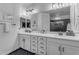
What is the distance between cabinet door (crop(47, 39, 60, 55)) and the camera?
4.54 feet

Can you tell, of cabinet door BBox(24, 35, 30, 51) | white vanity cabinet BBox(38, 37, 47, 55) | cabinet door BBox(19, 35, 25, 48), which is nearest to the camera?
white vanity cabinet BBox(38, 37, 47, 55)

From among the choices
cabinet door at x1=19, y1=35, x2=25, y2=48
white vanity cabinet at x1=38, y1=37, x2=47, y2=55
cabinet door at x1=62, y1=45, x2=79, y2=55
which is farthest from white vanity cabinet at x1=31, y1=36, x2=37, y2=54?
cabinet door at x1=62, y1=45, x2=79, y2=55

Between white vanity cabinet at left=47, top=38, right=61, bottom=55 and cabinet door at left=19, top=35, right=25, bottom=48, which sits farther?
cabinet door at left=19, top=35, right=25, bottom=48

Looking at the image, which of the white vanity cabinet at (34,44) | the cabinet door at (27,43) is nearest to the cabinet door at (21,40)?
the cabinet door at (27,43)

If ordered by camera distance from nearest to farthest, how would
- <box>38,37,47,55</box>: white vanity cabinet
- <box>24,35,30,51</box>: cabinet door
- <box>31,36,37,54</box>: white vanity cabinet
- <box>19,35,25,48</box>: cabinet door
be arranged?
<box>38,37,47,55</box>: white vanity cabinet → <box>31,36,37,54</box>: white vanity cabinet → <box>24,35,30,51</box>: cabinet door → <box>19,35,25,48</box>: cabinet door

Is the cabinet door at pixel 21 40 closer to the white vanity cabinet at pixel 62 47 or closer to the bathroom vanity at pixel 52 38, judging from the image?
the bathroom vanity at pixel 52 38

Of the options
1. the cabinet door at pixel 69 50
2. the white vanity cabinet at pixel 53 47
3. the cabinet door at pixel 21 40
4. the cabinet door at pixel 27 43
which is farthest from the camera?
the cabinet door at pixel 21 40

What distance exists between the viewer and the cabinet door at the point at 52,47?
1.38m

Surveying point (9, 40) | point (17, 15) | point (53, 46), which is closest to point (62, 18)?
point (53, 46)

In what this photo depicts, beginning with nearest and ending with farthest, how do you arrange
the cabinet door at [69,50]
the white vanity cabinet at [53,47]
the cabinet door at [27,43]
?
the cabinet door at [69,50]
the white vanity cabinet at [53,47]
the cabinet door at [27,43]

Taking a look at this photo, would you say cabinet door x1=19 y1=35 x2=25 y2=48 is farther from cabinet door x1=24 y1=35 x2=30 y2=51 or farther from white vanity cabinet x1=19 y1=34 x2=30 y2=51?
cabinet door x1=24 y1=35 x2=30 y2=51

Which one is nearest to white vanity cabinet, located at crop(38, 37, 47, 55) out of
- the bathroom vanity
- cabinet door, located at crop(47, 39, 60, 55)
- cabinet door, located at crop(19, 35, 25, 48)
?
the bathroom vanity

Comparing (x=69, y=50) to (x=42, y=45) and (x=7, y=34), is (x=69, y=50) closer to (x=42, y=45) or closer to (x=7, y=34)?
(x=42, y=45)

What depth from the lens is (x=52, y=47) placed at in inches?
58.2
